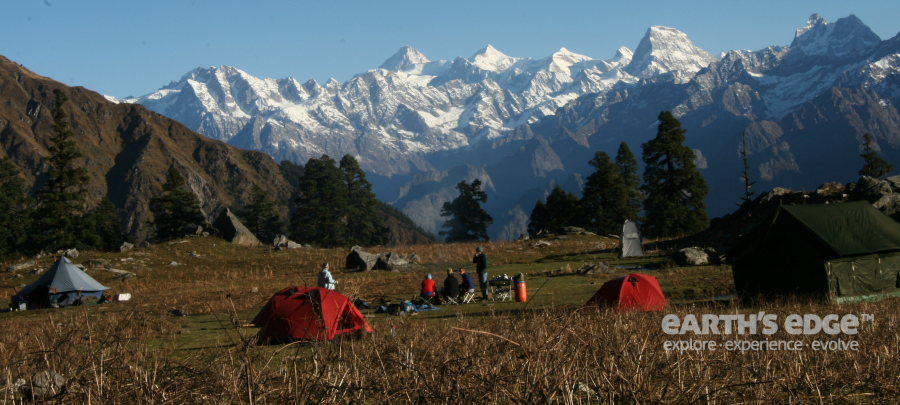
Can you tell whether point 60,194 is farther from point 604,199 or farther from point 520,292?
point 604,199

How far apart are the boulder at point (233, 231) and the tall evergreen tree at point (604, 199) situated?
38842mm

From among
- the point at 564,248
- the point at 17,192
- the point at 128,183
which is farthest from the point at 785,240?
the point at 128,183

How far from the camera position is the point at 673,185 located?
56.7m

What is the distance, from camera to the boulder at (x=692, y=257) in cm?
2459

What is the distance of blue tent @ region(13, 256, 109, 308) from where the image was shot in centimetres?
2162

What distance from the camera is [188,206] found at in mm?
57906

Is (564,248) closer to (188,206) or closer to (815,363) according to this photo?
(815,363)

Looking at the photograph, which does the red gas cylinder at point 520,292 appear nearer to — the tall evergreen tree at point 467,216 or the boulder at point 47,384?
the boulder at point 47,384

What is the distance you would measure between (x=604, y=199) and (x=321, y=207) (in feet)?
112

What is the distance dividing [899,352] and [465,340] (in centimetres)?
463

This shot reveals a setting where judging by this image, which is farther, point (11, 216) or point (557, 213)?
point (557, 213)

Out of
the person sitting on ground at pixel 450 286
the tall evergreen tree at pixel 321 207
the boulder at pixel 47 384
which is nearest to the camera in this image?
the boulder at pixel 47 384

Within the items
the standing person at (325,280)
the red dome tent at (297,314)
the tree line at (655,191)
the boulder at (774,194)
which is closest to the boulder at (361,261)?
the standing person at (325,280)

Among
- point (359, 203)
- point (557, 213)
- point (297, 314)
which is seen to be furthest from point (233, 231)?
point (557, 213)
